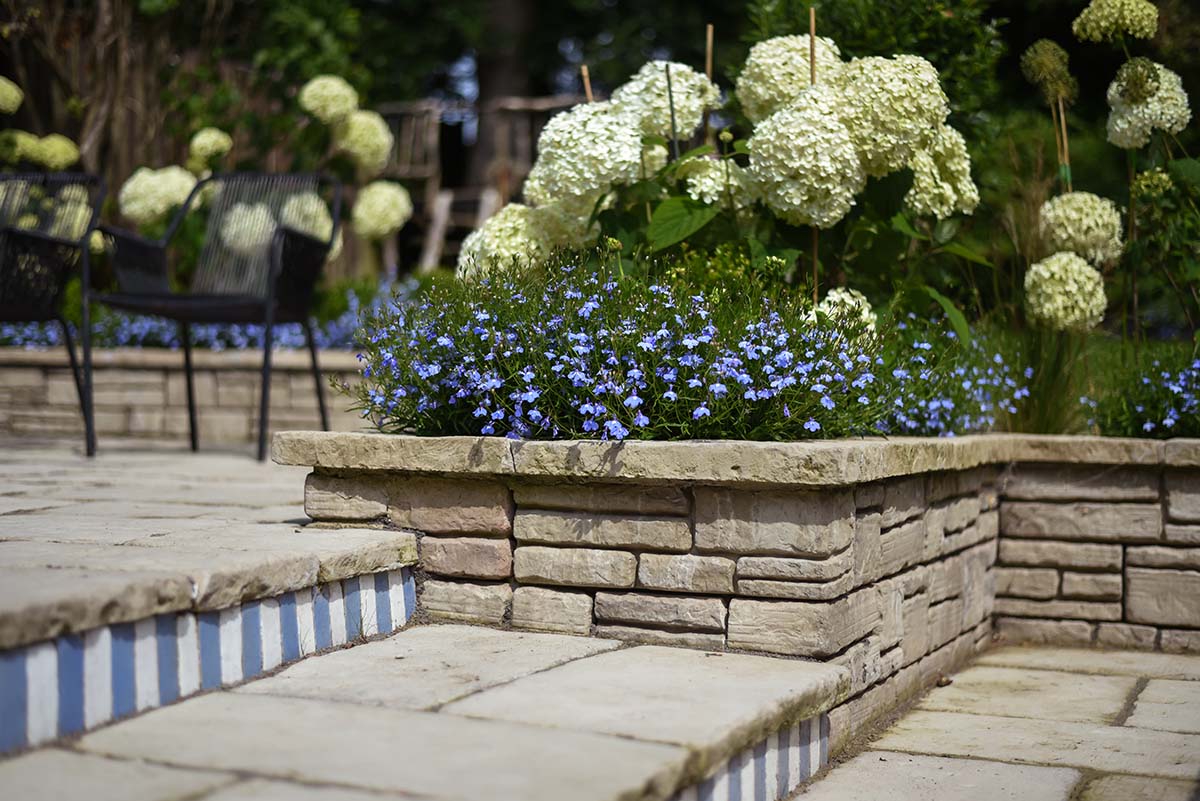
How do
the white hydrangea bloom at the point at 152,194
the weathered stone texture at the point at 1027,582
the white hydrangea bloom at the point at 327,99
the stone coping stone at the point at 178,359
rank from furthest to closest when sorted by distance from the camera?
the white hydrangea bloom at the point at 327,99
the white hydrangea bloom at the point at 152,194
the stone coping stone at the point at 178,359
the weathered stone texture at the point at 1027,582

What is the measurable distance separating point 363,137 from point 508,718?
19.8ft

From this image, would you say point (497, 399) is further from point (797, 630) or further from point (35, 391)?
point (35, 391)

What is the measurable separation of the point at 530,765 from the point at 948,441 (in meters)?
1.60

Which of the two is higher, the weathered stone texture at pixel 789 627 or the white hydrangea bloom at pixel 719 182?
the white hydrangea bloom at pixel 719 182

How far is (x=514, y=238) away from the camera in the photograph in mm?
3348

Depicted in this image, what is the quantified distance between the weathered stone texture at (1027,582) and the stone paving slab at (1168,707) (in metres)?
0.51

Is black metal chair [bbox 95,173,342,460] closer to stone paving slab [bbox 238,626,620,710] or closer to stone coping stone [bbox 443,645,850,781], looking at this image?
stone paving slab [bbox 238,626,620,710]

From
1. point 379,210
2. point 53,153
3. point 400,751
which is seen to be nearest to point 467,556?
point 400,751

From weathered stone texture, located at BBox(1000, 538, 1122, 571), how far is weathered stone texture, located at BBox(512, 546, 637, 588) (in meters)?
1.55

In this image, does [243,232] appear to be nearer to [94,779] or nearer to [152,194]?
[152,194]

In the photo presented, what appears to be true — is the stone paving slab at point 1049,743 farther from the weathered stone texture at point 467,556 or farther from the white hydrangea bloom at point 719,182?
the white hydrangea bloom at point 719,182

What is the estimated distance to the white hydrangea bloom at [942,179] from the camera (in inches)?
132

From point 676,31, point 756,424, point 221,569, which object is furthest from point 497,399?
point 676,31

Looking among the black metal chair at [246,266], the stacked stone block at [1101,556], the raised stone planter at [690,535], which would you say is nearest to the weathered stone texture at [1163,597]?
the stacked stone block at [1101,556]
